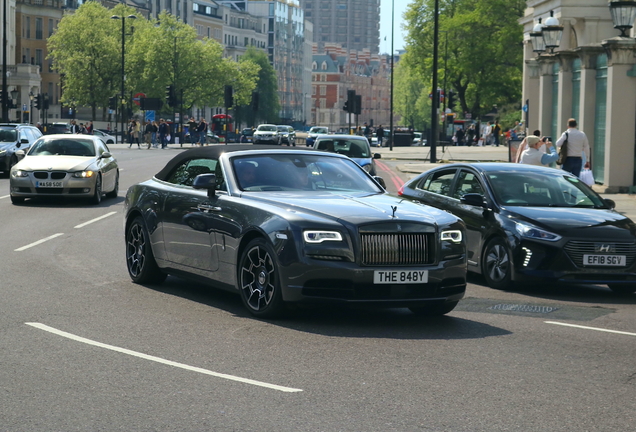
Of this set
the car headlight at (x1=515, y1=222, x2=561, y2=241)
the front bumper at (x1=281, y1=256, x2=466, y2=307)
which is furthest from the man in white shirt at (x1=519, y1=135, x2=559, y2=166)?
the front bumper at (x1=281, y1=256, x2=466, y2=307)

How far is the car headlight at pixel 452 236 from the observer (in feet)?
30.1

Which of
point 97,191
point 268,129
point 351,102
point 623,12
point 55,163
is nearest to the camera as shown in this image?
point 623,12

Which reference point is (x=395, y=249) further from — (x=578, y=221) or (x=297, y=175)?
(x=578, y=221)

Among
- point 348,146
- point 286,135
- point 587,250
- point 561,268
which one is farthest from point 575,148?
point 286,135

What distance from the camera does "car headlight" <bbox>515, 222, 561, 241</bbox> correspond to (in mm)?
11555

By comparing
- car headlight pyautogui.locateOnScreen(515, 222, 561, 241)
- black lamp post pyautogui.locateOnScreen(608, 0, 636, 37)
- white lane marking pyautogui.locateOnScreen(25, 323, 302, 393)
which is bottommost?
white lane marking pyautogui.locateOnScreen(25, 323, 302, 393)

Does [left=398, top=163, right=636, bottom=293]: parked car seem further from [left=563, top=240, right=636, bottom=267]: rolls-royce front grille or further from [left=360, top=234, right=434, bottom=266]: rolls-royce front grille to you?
[left=360, top=234, right=434, bottom=266]: rolls-royce front grille

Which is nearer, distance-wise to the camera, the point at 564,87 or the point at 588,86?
the point at 588,86

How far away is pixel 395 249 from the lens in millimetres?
8914

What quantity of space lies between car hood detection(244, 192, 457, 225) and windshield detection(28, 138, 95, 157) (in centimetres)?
1473

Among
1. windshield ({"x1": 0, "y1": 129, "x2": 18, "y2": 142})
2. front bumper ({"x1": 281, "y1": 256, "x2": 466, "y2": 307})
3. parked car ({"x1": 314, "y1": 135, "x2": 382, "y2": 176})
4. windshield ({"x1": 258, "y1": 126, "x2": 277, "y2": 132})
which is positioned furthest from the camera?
windshield ({"x1": 258, "y1": 126, "x2": 277, "y2": 132})

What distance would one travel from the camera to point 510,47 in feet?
287

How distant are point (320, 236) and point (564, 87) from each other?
26.7 m

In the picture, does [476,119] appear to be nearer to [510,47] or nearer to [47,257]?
[510,47]
